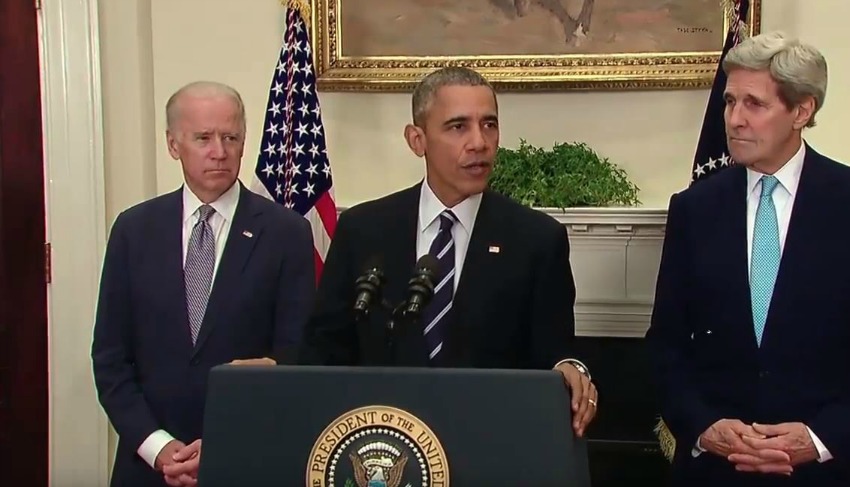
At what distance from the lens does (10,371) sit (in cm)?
377

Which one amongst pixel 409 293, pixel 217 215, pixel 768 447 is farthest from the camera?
pixel 217 215

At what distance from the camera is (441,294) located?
196cm

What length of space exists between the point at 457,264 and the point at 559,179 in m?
1.50

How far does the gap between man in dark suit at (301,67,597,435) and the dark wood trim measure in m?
2.18

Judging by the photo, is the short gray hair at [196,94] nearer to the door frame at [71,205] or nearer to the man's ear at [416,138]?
the man's ear at [416,138]

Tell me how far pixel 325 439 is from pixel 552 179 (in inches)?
85.7

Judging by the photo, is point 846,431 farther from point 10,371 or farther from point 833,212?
point 10,371

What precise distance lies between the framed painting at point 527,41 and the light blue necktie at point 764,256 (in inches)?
62.5

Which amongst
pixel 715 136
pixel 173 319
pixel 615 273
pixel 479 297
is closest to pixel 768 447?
pixel 479 297

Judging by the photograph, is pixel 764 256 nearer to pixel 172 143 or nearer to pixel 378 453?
pixel 378 453

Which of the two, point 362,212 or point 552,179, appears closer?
point 362,212

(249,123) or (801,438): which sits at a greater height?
(249,123)

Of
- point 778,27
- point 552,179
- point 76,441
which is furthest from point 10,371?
point 778,27

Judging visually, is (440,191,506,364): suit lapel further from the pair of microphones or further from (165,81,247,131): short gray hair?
(165,81,247,131): short gray hair
